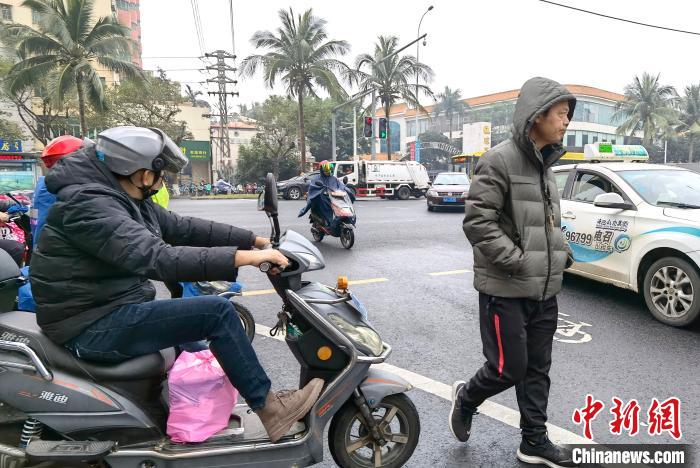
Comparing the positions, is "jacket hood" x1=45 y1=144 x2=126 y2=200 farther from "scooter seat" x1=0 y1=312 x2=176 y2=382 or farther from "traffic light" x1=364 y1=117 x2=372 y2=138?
"traffic light" x1=364 y1=117 x2=372 y2=138

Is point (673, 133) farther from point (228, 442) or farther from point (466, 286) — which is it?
point (228, 442)

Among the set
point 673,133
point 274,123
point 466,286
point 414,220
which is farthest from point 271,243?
point 673,133

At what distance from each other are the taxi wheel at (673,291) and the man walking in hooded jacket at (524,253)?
2658 mm

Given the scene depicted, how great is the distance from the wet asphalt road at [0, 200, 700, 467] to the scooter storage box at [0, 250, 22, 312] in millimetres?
1803

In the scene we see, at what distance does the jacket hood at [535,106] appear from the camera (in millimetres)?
2553

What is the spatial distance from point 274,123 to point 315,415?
4082cm

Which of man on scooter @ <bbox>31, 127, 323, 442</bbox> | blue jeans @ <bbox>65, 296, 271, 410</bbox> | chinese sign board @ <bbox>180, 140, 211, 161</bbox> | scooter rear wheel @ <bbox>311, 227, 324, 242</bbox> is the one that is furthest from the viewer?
chinese sign board @ <bbox>180, 140, 211, 161</bbox>

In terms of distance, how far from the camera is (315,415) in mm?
2420

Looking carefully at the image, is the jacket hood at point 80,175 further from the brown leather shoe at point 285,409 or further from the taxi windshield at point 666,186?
the taxi windshield at point 666,186

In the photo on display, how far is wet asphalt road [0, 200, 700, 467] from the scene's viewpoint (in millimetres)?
3018

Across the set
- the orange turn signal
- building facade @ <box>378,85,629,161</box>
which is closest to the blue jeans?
the orange turn signal

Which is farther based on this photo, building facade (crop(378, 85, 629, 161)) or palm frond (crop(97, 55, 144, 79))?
building facade (crop(378, 85, 629, 161))

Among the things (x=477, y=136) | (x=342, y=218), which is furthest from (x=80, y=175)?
(x=477, y=136)

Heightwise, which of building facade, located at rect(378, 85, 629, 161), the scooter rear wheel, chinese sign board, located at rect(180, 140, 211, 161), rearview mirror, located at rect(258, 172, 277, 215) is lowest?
the scooter rear wheel
